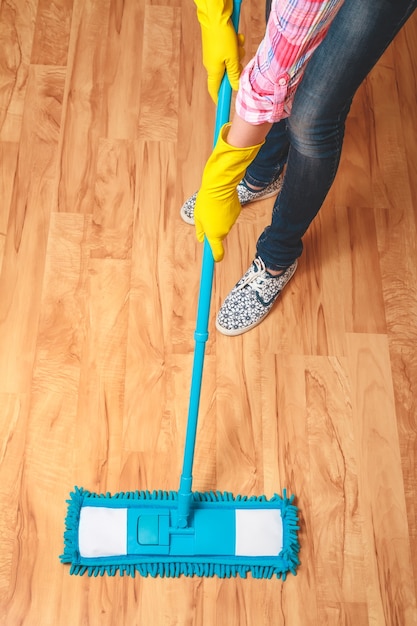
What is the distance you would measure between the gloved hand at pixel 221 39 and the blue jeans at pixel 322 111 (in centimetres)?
12

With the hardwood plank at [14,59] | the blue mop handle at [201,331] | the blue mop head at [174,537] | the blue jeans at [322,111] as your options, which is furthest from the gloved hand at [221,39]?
the hardwood plank at [14,59]

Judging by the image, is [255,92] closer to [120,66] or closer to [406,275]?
[406,275]

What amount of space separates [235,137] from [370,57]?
225mm

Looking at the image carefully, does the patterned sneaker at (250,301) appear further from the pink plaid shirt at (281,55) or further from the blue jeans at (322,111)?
the pink plaid shirt at (281,55)

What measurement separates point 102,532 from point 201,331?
41 cm

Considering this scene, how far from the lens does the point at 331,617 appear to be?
1.22 meters

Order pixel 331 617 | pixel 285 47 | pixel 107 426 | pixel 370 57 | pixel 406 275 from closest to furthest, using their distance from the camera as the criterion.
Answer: pixel 285 47
pixel 370 57
pixel 331 617
pixel 107 426
pixel 406 275

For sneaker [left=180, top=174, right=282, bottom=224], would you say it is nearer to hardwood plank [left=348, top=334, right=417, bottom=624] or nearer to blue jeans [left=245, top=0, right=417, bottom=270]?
blue jeans [left=245, top=0, right=417, bottom=270]

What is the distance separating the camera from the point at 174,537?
122 cm

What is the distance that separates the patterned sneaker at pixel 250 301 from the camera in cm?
143

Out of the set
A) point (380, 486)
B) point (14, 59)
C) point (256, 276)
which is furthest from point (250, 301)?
point (14, 59)

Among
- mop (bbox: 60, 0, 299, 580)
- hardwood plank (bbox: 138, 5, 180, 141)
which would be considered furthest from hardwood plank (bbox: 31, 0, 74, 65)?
mop (bbox: 60, 0, 299, 580)

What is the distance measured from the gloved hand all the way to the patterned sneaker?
515 millimetres

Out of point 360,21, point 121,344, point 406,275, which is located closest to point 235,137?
point 360,21
